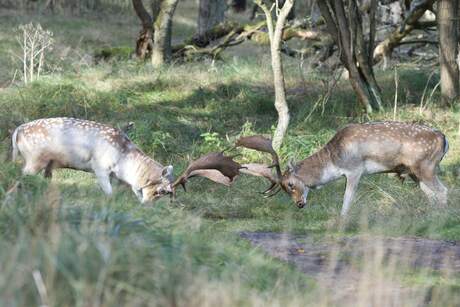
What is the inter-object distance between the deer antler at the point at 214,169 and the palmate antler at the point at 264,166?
1.21 feet

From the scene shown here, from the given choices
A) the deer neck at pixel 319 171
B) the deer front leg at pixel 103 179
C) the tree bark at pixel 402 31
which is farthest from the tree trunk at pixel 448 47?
the deer front leg at pixel 103 179

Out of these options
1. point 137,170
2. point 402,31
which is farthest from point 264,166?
point 402,31

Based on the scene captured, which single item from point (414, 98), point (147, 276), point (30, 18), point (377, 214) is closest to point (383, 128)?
point (377, 214)

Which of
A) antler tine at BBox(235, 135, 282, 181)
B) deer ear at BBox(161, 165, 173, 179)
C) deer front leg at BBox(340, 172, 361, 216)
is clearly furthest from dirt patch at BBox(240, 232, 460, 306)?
deer front leg at BBox(340, 172, 361, 216)

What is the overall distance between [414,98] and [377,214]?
6281 millimetres

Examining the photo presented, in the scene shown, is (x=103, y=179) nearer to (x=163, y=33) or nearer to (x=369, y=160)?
(x=369, y=160)

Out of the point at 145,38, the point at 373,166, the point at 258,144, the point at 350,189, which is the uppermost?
the point at 258,144

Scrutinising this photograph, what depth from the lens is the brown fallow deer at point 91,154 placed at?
39.1 feet

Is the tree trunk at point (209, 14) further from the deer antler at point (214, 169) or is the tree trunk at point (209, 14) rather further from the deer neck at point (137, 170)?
the deer antler at point (214, 169)

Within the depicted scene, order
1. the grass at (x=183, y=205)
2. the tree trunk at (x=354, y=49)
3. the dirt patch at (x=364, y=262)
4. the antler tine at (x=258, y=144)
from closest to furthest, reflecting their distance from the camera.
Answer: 1. the grass at (x=183, y=205)
2. the dirt patch at (x=364, y=262)
3. the antler tine at (x=258, y=144)
4. the tree trunk at (x=354, y=49)

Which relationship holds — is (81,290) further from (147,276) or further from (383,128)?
(383,128)

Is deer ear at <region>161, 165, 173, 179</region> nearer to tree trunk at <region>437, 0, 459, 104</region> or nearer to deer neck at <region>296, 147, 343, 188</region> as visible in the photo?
deer neck at <region>296, 147, 343, 188</region>

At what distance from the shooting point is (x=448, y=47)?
17.0m

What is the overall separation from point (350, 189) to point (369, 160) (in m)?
0.45
